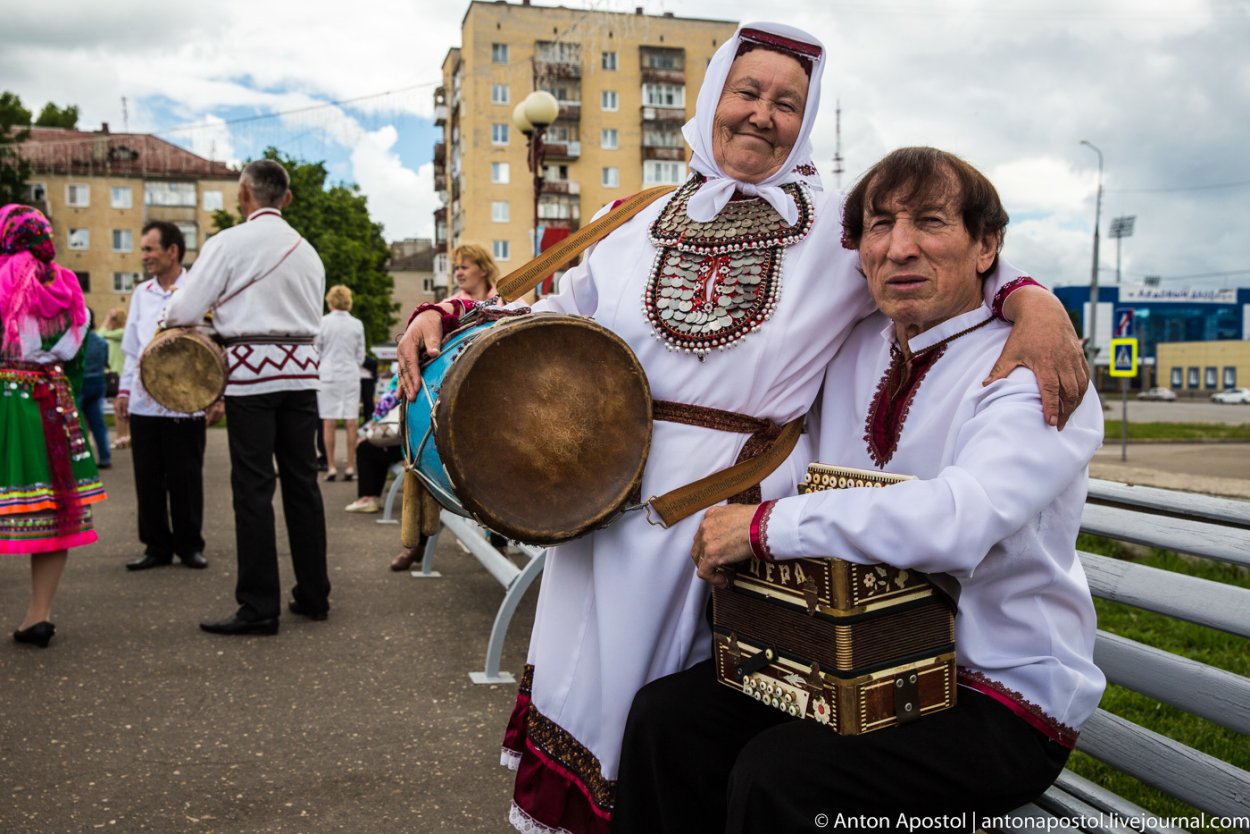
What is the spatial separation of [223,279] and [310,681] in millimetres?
2000

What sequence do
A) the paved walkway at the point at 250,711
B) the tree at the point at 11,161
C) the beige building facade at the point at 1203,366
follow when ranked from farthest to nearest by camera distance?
1. the beige building facade at the point at 1203,366
2. the tree at the point at 11,161
3. the paved walkway at the point at 250,711

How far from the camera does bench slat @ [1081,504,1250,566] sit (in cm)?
235

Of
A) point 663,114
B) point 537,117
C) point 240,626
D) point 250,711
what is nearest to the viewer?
point 250,711

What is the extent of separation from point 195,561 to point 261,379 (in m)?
2.09

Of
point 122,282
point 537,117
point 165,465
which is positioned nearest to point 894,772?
point 165,465

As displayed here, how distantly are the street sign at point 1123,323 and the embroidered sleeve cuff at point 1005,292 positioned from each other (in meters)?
13.7

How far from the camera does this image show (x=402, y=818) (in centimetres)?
319

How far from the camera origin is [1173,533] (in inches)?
99.4

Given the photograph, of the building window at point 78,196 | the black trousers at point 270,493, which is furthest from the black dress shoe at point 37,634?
the building window at point 78,196

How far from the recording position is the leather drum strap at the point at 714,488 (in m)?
2.35

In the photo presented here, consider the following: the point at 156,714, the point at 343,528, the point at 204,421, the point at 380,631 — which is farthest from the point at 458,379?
the point at 343,528

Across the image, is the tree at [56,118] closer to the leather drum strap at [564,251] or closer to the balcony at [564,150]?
the balcony at [564,150]

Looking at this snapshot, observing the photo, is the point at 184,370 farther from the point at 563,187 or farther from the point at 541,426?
the point at 563,187

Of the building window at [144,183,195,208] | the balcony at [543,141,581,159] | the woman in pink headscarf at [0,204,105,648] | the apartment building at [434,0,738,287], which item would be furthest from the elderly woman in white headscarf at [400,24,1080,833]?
the building window at [144,183,195,208]
